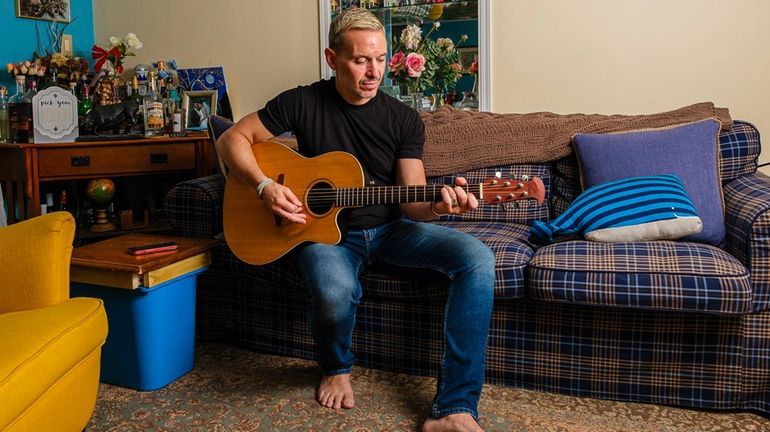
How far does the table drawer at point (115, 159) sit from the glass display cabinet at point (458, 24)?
3.10ft

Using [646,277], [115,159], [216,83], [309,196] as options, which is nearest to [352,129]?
[309,196]

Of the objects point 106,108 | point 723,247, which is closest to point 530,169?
point 723,247

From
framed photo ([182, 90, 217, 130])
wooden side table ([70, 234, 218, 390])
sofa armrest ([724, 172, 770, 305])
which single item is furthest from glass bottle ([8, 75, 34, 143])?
sofa armrest ([724, 172, 770, 305])

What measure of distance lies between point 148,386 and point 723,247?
65.8 inches

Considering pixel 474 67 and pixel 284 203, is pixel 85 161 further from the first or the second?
pixel 474 67

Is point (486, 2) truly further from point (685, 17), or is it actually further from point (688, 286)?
point (688, 286)

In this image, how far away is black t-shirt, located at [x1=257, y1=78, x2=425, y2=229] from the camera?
1980mm

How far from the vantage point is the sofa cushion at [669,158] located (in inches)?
81.4

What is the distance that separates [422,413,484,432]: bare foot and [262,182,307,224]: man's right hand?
1.99ft

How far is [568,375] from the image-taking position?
6.25ft

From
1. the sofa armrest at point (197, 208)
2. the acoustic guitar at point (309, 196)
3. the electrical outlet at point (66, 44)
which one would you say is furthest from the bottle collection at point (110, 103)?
the acoustic guitar at point (309, 196)

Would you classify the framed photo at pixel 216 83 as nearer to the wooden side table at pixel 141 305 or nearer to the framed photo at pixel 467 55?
the framed photo at pixel 467 55

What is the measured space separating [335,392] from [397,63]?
1392 mm

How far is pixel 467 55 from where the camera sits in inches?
112
